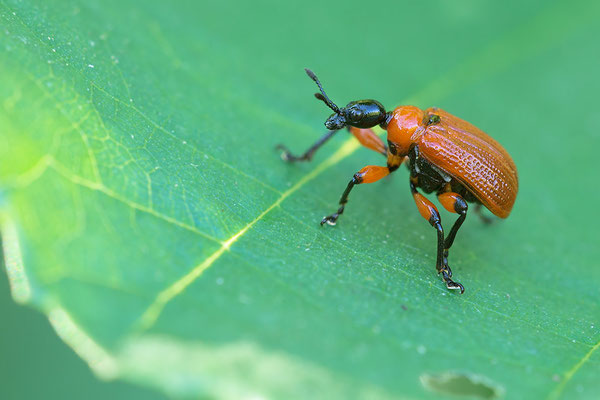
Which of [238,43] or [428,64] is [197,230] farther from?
[428,64]

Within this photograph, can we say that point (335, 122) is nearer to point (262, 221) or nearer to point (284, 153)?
point (284, 153)

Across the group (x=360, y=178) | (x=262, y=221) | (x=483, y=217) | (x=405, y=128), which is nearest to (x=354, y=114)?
(x=405, y=128)

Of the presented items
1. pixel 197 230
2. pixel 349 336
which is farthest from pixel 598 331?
pixel 197 230

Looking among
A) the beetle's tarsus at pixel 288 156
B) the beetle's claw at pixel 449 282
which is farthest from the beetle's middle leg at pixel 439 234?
the beetle's tarsus at pixel 288 156

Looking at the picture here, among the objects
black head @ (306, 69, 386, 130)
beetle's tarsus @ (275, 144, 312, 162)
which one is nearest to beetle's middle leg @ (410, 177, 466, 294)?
black head @ (306, 69, 386, 130)

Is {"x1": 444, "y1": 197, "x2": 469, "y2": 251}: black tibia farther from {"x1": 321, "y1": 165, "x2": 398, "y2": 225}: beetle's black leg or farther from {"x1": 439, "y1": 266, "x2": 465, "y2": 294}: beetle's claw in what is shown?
{"x1": 321, "y1": 165, "x2": 398, "y2": 225}: beetle's black leg

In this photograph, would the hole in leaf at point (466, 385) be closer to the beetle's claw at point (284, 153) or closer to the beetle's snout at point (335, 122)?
the beetle's claw at point (284, 153)
